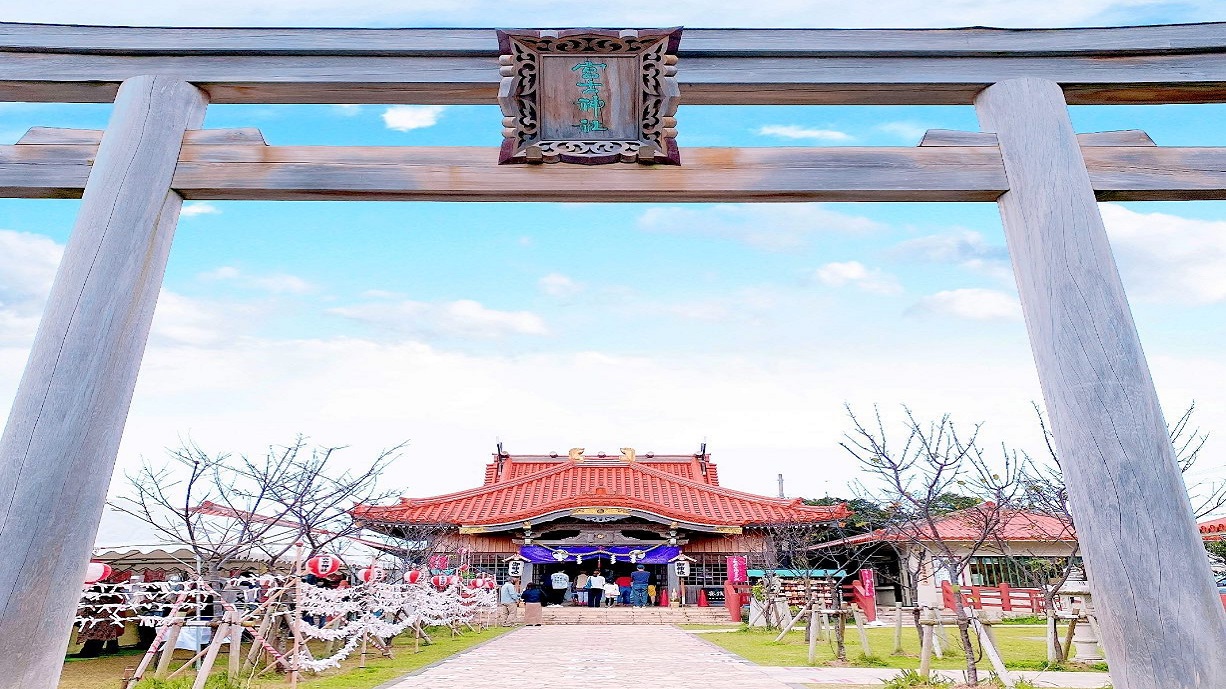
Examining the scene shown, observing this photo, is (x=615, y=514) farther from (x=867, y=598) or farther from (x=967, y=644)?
(x=967, y=644)

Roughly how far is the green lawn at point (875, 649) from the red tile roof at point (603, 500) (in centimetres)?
499

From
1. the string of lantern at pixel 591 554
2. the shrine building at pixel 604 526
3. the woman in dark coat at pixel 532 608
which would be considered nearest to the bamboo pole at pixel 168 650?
the shrine building at pixel 604 526

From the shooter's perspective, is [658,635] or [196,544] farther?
[658,635]

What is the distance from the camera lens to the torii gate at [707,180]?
273 centimetres

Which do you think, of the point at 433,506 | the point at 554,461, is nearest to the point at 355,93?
the point at 433,506

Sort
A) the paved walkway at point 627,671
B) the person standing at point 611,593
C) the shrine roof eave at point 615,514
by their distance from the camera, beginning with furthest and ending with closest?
the person standing at point 611,593
the shrine roof eave at point 615,514
the paved walkway at point 627,671

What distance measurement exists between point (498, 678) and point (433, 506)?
50.1 feet

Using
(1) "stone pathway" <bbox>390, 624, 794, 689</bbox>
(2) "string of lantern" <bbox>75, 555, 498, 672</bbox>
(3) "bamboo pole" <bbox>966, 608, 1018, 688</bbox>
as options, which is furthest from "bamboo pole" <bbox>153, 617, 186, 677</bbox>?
(3) "bamboo pole" <bbox>966, 608, 1018, 688</bbox>

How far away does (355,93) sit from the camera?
3.73 meters

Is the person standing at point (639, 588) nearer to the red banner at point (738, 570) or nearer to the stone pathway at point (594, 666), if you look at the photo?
the red banner at point (738, 570)

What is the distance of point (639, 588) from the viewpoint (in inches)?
884

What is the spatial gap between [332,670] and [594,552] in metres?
13.3

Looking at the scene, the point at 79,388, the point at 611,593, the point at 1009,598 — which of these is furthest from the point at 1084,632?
the point at 611,593

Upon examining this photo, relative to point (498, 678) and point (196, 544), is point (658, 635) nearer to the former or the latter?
point (498, 678)
